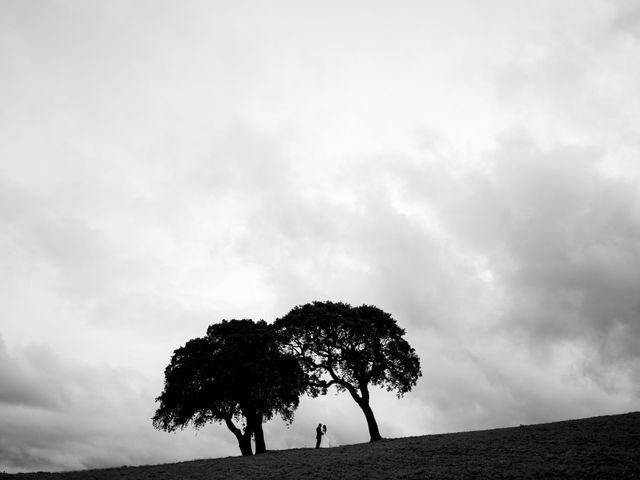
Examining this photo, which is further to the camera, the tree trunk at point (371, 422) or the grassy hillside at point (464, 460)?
the tree trunk at point (371, 422)

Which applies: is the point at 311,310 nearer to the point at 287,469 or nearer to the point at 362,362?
the point at 362,362

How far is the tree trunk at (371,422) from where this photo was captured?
4288cm

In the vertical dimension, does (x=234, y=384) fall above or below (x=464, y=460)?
above

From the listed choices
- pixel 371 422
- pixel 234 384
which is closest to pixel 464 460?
pixel 371 422

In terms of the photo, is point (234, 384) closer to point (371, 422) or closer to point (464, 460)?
point (371, 422)

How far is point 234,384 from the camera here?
45.1m

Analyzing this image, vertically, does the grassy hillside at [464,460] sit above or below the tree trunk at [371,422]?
below

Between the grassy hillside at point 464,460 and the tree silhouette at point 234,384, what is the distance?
418 inches

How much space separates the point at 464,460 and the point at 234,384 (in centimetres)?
2613

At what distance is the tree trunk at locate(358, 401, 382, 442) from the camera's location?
141ft

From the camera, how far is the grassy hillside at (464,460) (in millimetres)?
A: 22656

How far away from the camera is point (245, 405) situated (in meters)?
46.2

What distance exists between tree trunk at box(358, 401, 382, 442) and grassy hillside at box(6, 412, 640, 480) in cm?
687

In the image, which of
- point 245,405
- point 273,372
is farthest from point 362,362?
point 245,405
